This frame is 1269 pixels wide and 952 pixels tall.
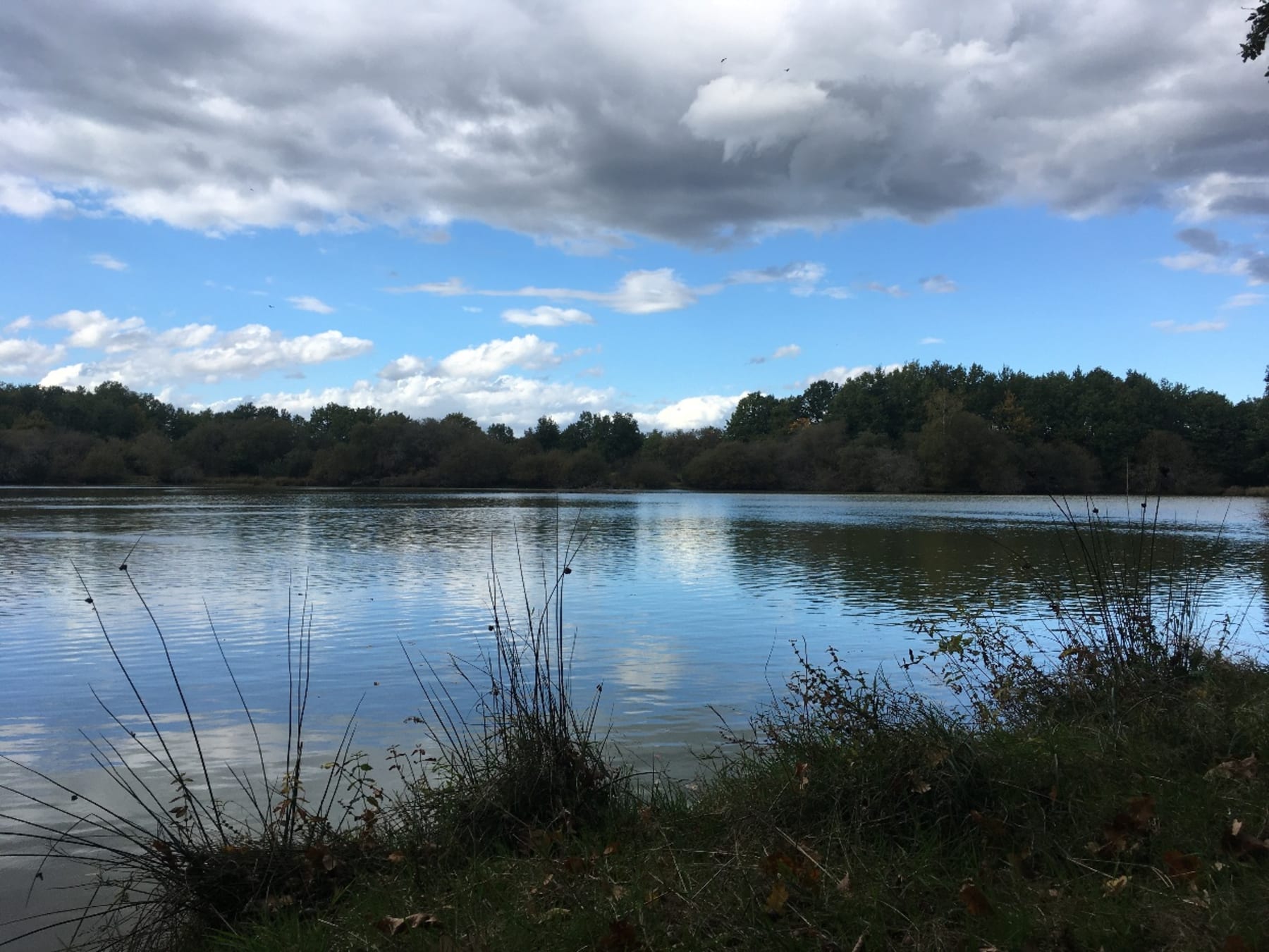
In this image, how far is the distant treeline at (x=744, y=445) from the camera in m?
104

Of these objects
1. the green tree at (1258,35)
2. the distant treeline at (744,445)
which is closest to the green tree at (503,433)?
the distant treeline at (744,445)

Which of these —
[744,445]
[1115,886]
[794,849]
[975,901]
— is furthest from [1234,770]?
[744,445]

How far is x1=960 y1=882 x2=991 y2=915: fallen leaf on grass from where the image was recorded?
12.6 ft

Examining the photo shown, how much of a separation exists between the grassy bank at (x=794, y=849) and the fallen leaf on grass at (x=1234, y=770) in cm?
2

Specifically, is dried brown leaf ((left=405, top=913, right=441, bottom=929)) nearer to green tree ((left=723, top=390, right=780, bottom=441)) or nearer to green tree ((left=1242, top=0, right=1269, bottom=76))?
green tree ((left=1242, top=0, right=1269, bottom=76))

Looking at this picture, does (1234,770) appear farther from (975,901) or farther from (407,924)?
(407,924)

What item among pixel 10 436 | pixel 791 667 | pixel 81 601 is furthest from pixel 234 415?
pixel 791 667

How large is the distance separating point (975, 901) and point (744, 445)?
12259 centimetres

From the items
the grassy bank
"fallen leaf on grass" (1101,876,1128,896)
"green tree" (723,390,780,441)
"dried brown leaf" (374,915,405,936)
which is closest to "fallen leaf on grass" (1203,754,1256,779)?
the grassy bank

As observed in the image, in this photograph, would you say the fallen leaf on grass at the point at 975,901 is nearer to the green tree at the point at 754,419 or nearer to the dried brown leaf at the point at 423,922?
the dried brown leaf at the point at 423,922

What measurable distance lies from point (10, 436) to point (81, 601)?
103 m

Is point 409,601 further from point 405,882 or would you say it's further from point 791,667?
point 405,882

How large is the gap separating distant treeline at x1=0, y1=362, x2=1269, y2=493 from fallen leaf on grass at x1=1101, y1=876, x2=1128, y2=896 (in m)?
97.4

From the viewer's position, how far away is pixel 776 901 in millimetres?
3938
